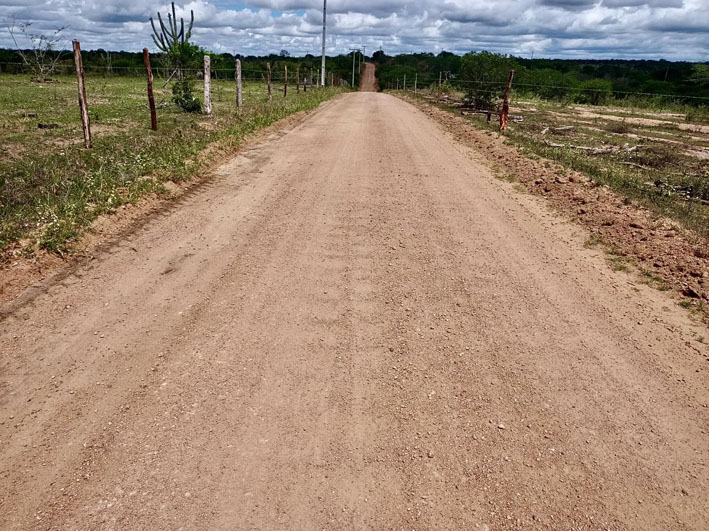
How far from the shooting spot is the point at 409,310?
449 centimetres

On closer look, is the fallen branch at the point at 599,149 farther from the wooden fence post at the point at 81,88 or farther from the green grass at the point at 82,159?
the wooden fence post at the point at 81,88

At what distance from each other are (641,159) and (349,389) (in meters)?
12.1

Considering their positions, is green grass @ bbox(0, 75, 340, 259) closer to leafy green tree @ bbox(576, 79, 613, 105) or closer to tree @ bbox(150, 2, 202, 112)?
tree @ bbox(150, 2, 202, 112)

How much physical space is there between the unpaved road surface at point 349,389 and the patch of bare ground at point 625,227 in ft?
1.54

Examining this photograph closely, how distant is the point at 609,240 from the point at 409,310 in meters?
3.39

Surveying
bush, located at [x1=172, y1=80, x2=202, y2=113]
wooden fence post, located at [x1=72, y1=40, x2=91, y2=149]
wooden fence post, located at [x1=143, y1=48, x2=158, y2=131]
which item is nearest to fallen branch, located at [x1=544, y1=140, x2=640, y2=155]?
wooden fence post, located at [x1=143, y1=48, x2=158, y2=131]

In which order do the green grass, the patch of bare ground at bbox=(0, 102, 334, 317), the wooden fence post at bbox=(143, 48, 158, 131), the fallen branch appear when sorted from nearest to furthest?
the patch of bare ground at bbox=(0, 102, 334, 317) < the green grass < the wooden fence post at bbox=(143, 48, 158, 131) < the fallen branch

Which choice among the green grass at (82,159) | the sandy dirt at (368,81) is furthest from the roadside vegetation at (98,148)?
the sandy dirt at (368,81)

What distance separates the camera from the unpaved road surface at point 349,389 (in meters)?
2.65

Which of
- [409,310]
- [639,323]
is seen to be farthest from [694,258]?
[409,310]

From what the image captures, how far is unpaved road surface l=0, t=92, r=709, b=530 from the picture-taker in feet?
8.70

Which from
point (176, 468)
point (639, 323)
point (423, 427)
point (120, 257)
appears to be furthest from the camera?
point (120, 257)

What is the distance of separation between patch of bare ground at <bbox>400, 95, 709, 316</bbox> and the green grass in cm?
620

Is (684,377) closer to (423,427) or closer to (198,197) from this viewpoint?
(423,427)
